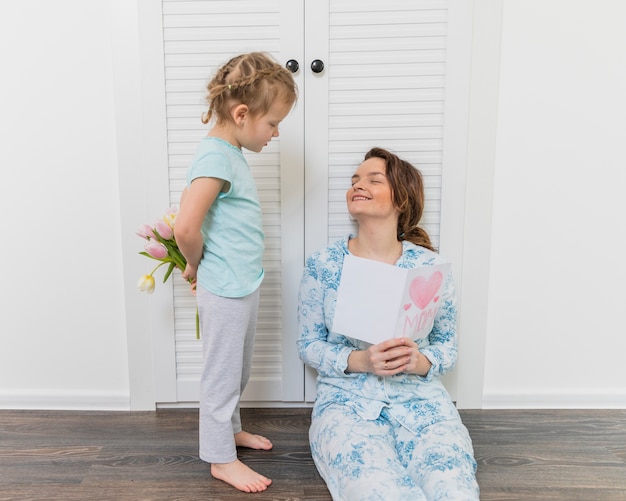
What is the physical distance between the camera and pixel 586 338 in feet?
5.13

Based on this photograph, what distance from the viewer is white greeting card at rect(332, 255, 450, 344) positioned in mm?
1147

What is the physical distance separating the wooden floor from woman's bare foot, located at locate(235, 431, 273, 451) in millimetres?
18

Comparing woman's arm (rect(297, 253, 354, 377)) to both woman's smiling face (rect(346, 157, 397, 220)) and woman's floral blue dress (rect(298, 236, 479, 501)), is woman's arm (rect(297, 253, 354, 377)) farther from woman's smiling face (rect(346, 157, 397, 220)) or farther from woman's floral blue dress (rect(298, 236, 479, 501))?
woman's smiling face (rect(346, 157, 397, 220))

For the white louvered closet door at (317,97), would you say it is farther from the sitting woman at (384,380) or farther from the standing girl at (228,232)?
the standing girl at (228,232)

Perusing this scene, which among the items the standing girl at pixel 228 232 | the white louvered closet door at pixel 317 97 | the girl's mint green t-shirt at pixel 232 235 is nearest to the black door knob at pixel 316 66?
the white louvered closet door at pixel 317 97

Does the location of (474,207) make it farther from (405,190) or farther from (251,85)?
(251,85)

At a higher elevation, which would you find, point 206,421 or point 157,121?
point 157,121

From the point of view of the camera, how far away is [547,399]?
5.16 feet

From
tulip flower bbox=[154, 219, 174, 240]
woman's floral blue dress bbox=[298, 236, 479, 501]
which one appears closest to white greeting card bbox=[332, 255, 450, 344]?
woman's floral blue dress bbox=[298, 236, 479, 501]

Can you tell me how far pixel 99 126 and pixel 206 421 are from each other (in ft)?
2.82

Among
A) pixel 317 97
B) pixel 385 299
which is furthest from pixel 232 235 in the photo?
pixel 317 97

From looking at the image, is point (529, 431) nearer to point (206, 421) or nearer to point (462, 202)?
point (462, 202)

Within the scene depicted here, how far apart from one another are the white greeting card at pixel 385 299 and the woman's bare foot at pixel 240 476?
0.39 meters

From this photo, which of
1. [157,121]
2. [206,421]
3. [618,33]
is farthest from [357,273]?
[618,33]
